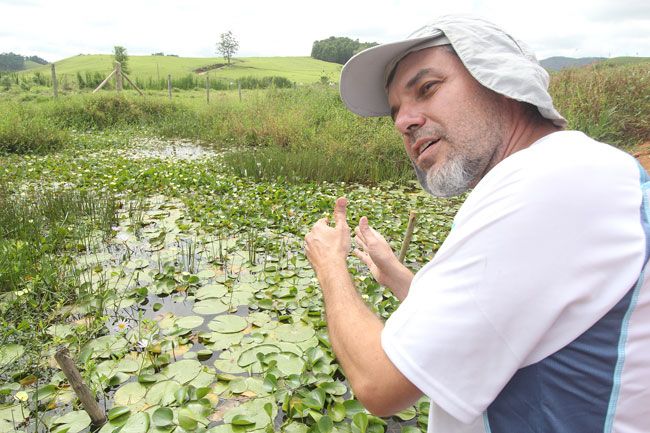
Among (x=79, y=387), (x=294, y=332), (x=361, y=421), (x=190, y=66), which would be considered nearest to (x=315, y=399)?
(x=361, y=421)

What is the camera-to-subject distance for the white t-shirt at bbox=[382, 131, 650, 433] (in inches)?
32.3

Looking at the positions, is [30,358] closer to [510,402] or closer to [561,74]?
[510,402]

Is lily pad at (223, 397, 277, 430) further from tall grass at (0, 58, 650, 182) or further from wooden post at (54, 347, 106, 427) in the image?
tall grass at (0, 58, 650, 182)

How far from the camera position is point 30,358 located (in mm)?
2250

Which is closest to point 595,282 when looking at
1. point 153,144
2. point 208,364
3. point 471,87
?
point 471,87

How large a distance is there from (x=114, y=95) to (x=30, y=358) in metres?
13.1

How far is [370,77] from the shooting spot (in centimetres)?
167

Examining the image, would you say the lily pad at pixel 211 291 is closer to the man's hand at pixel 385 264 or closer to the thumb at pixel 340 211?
the man's hand at pixel 385 264

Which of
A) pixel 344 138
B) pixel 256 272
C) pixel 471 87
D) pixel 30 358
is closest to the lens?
pixel 471 87

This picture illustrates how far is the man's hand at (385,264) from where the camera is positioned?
70.7 inches

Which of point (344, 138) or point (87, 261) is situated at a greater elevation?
point (344, 138)

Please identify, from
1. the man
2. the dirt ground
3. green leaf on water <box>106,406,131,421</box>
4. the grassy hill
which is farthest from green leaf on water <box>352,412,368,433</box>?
the grassy hill

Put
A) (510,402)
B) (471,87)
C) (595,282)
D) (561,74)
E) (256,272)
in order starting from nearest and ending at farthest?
1. (595,282)
2. (510,402)
3. (471,87)
4. (256,272)
5. (561,74)

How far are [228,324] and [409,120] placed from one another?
1835 mm
